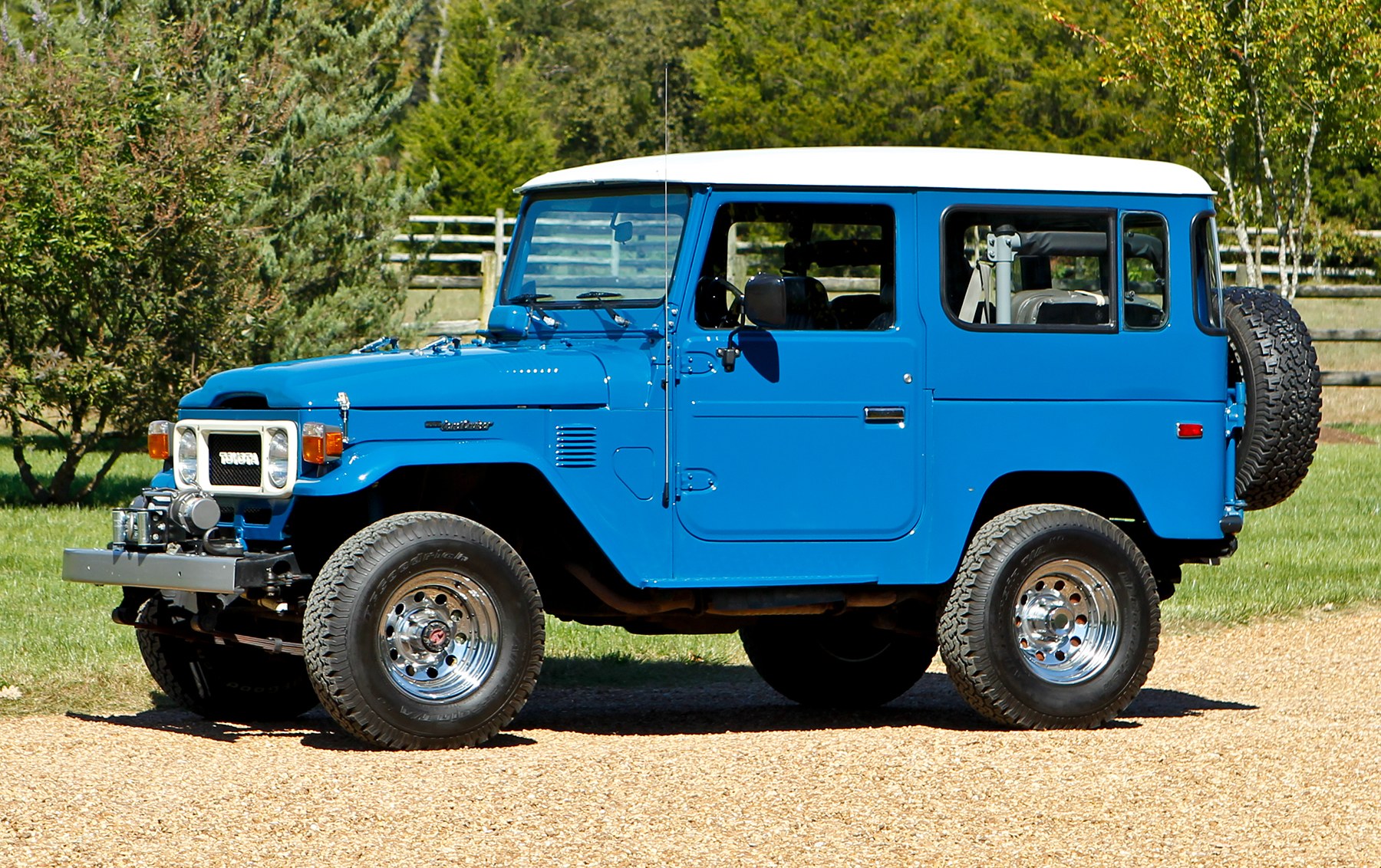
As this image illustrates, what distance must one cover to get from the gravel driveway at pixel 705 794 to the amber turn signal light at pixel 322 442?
3.63 feet

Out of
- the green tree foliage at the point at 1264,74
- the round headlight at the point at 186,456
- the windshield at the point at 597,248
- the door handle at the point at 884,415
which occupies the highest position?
the green tree foliage at the point at 1264,74

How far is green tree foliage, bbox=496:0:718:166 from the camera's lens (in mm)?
47125

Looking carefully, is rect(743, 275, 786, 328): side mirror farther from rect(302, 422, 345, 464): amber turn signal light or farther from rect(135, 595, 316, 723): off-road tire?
rect(135, 595, 316, 723): off-road tire

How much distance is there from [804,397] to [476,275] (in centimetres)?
2590

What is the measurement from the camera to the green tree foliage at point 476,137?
1535 inches

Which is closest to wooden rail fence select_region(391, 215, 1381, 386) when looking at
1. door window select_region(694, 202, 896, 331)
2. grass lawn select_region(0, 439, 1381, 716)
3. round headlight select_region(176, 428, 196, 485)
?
grass lawn select_region(0, 439, 1381, 716)

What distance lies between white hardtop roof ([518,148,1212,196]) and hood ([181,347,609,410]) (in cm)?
86

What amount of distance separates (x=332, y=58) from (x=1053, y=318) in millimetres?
14090

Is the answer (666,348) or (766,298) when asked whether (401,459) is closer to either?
(666,348)

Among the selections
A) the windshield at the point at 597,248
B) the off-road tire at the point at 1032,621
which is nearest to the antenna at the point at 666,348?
the windshield at the point at 597,248

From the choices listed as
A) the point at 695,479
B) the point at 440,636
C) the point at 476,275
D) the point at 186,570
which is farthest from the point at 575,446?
the point at 476,275

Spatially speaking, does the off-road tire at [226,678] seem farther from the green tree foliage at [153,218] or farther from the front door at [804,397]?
the green tree foliage at [153,218]

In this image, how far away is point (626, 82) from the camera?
49688 mm

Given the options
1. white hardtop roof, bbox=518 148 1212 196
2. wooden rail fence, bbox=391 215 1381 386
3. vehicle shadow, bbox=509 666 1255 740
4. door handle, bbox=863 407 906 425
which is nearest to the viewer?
white hardtop roof, bbox=518 148 1212 196
